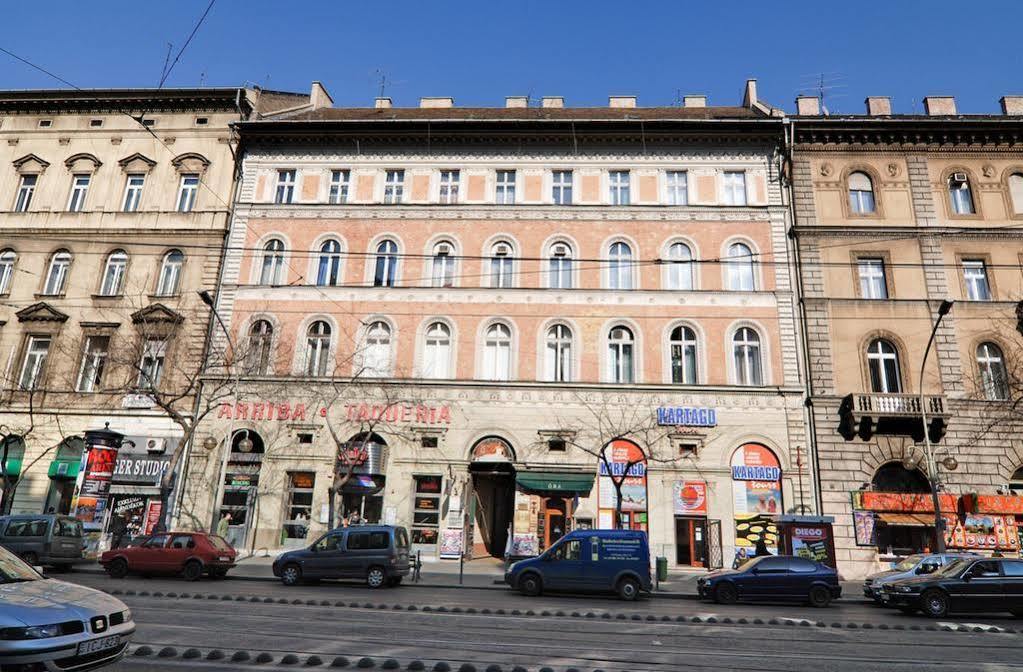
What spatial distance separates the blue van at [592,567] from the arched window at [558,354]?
30.7ft

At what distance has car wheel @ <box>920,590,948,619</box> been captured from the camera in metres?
14.4

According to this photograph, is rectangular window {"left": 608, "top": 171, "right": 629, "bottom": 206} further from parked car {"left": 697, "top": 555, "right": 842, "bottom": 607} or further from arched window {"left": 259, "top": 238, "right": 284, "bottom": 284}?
parked car {"left": 697, "top": 555, "right": 842, "bottom": 607}

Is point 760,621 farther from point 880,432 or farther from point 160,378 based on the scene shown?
point 160,378

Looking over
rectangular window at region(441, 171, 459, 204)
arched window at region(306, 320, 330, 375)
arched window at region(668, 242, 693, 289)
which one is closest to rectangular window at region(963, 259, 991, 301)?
arched window at region(668, 242, 693, 289)

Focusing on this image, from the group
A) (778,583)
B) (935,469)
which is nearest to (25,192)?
(778,583)

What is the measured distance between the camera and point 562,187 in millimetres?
28375

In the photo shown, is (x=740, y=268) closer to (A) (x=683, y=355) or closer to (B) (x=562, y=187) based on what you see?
(A) (x=683, y=355)

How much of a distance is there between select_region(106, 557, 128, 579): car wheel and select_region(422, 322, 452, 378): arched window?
1200cm

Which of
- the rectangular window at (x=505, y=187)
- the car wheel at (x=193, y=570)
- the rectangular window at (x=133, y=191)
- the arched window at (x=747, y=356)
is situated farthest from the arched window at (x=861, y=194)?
the rectangular window at (x=133, y=191)

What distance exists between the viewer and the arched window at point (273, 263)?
90.9ft

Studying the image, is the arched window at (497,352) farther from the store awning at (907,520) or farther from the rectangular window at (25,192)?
the rectangular window at (25,192)

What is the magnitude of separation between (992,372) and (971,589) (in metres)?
14.0

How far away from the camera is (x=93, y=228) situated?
28828mm

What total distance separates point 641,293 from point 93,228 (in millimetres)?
25254
